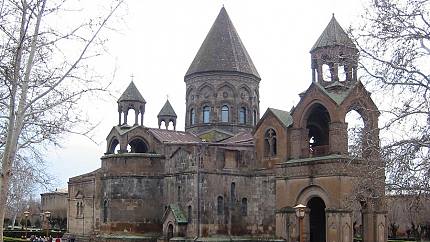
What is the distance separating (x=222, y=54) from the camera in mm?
39438

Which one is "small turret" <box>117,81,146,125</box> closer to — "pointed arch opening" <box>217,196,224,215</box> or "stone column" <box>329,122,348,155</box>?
"pointed arch opening" <box>217,196,224,215</box>

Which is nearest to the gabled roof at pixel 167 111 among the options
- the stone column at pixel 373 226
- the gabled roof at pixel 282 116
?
the gabled roof at pixel 282 116

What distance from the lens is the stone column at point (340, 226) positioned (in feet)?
83.8

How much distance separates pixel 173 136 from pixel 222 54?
7195 millimetres

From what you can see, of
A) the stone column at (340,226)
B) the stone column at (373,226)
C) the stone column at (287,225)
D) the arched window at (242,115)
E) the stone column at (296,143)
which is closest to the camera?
the stone column at (340,226)

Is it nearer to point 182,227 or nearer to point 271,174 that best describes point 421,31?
point 271,174

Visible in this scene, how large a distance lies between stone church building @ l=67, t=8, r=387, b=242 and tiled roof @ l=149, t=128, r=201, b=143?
109mm

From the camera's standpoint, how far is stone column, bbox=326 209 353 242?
1005 inches

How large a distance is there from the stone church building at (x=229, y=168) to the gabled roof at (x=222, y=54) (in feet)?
0.26

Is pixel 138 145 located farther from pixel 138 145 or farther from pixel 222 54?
pixel 222 54

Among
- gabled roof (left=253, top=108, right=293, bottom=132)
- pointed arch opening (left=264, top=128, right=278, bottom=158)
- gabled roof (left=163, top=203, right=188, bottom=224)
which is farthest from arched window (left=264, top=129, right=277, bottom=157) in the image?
gabled roof (left=163, top=203, right=188, bottom=224)

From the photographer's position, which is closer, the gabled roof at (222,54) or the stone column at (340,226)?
the stone column at (340,226)

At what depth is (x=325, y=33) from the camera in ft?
94.9

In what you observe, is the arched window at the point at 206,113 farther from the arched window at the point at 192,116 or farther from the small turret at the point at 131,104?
the small turret at the point at 131,104
